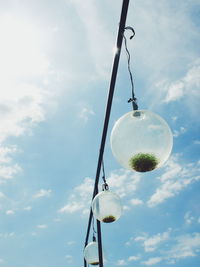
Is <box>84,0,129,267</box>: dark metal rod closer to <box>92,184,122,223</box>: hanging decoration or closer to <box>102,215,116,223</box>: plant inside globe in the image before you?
<box>92,184,122,223</box>: hanging decoration

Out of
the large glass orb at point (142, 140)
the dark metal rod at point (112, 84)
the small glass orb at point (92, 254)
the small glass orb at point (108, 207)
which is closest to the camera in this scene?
the large glass orb at point (142, 140)

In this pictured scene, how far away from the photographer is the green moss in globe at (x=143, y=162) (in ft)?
7.05

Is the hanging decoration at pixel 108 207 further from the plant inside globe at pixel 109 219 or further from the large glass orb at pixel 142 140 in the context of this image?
the large glass orb at pixel 142 140

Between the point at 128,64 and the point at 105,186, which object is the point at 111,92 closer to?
the point at 128,64

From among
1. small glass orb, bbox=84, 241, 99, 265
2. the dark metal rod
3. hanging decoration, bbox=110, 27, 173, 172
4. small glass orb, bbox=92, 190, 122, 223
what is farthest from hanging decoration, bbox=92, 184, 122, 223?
small glass orb, bbox=84, 241, 99, 265

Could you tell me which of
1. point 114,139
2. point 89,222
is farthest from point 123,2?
point 89,222

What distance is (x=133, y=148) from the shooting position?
6.95 feet

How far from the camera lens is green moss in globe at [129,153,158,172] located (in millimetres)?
2148

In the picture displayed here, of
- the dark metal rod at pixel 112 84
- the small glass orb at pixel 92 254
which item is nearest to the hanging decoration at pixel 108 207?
the dark metal rod at pixel 112 84

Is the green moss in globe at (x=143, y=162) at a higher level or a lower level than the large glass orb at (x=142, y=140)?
lower

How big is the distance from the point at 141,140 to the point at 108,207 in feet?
6.80

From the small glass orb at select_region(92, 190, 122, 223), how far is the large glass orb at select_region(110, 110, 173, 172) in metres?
1.74

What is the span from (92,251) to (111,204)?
2206mm

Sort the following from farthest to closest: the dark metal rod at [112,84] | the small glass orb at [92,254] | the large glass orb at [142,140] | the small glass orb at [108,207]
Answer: the small glass orb at [92,254] → the small glass orb at [108,207] → the dark metal rod at [112,84] → the large glass orb at [142,140]
